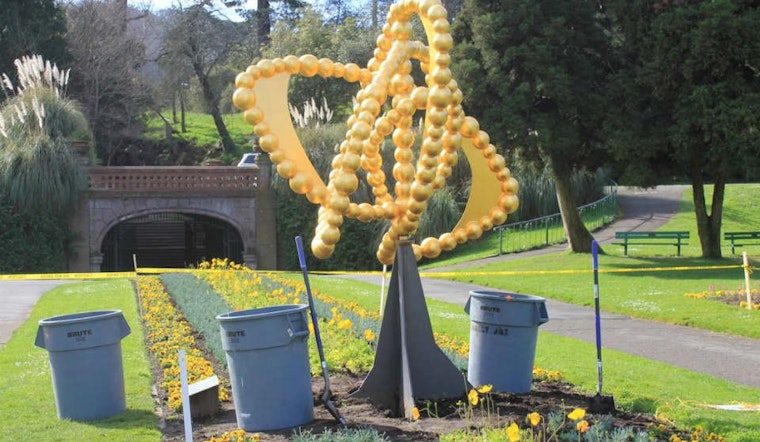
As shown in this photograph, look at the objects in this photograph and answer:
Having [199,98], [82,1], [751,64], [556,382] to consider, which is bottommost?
[556,382]

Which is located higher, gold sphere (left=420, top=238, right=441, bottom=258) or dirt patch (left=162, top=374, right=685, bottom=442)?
gold sphere (left=420, top=238, right=441, bottom=258)

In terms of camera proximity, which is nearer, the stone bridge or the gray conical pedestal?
the gray conical pedestal

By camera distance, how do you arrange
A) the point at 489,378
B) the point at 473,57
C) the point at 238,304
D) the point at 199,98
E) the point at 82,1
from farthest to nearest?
the point at 199,98
the point at 82,1
the point at 473,57
the point at 238,304
the point at 489,378

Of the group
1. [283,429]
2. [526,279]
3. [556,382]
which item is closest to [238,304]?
[556,382]

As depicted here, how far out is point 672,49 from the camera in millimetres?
21641

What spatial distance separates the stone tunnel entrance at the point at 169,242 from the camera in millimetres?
32250

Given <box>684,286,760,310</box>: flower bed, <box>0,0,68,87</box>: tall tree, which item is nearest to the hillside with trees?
<box>684,286,760,310</box>: flower bed

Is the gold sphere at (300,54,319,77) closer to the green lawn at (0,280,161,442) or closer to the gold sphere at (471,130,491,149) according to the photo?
the gold sphere at (471,130,491,149)

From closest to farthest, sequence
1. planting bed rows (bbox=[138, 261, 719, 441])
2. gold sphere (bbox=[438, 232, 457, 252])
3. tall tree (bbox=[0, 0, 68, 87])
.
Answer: planting bed rows (bbox=[138, 261, 719, 441]), gold sphere (bbox=[438, 232, 457, 252]), tall tree (bbox=[0, 0, 68, 87])

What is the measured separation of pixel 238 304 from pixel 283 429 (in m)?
7.41

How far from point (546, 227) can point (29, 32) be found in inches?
872

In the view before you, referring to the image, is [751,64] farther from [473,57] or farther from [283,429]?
[283,429]

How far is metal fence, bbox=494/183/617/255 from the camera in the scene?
95.8ft

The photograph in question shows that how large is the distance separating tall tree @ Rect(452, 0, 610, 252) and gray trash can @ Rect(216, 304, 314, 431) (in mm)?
16951
